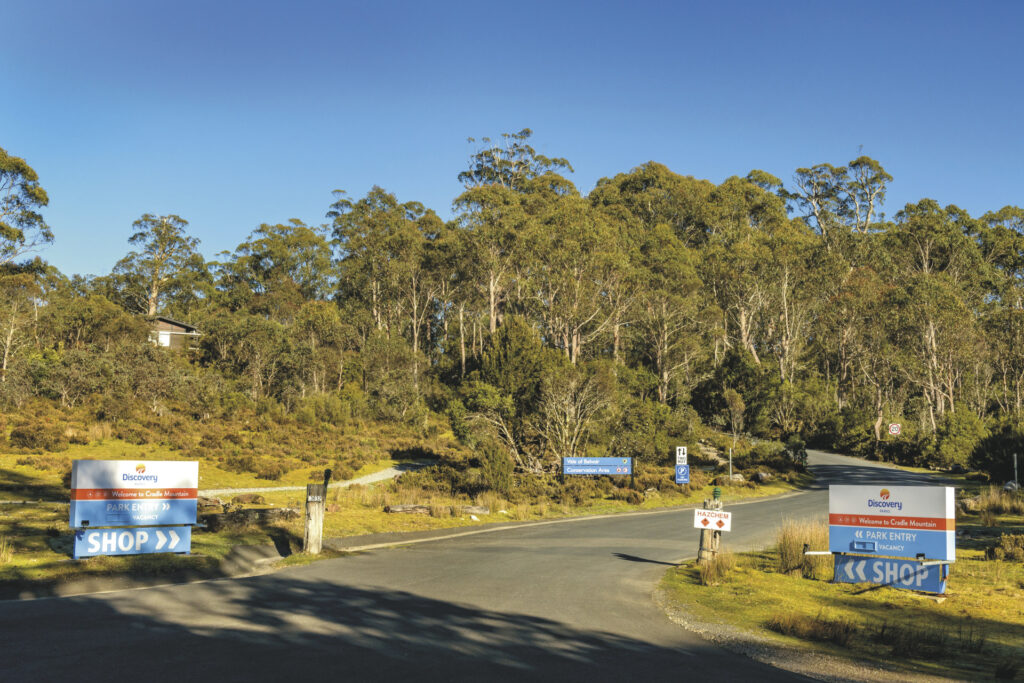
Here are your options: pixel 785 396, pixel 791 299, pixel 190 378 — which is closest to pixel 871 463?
pixel 785 396

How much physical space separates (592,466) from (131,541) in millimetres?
20351

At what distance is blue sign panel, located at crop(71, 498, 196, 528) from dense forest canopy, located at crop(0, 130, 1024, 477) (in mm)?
17195

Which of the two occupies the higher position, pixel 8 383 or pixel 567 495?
pixel 8 383

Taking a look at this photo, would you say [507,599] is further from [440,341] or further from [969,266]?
[969,266]

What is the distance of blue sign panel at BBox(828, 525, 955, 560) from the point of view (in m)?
12.3

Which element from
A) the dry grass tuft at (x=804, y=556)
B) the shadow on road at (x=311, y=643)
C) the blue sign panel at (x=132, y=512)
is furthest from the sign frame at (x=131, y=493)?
the dry grass tuft at (x=804, y=556)

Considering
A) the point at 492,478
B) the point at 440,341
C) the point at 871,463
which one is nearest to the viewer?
the point at 492,478

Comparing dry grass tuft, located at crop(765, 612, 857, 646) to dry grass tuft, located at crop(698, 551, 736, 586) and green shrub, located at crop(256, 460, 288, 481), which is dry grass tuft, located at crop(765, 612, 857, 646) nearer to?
dry grass tuft, located at crop(698, 551, 736, 586)

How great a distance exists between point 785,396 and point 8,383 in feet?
184

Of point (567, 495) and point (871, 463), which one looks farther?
point (871, 463)

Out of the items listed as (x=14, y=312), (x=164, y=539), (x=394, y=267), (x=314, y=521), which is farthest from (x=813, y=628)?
(x=394, y=267)

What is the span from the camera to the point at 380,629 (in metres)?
9.53

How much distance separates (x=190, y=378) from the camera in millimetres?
48281

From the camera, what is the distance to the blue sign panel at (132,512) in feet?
43.5
